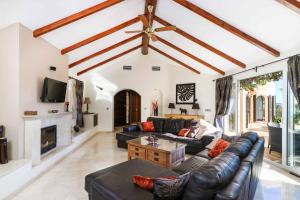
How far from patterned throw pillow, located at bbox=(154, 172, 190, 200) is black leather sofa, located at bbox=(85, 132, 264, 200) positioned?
0.24 feet

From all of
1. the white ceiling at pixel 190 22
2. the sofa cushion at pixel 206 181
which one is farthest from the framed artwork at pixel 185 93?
the sofa cushion at pixel 206 181

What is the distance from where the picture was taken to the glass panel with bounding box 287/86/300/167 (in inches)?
148

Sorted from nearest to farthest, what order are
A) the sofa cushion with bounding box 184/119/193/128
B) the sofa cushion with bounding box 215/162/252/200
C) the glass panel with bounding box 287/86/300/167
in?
the sofa cushion with bounding box 215/162/252/200, the glass panel with bounding box 287/86/300/167, the sofa cushion with bounding box 184/119/193/128

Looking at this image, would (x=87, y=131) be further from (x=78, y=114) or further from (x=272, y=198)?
(x=272, y=198)

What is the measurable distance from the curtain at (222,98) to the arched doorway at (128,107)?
4.41 meters

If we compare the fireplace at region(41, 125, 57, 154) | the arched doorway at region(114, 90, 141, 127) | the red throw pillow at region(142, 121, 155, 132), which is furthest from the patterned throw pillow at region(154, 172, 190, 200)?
the arched doorway at region(114, 90, 141, 127)

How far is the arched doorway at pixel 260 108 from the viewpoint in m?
7.30

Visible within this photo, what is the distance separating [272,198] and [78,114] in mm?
6301

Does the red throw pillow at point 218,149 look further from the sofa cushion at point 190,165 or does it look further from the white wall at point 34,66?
the white wall at point 34,66

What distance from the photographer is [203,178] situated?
1396mm

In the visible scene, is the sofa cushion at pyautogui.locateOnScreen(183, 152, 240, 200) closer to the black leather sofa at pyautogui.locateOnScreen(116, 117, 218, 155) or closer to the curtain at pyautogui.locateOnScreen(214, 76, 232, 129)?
the black leather sofa at pyautogui.locateOnScreen(116, 117, 218, 155)

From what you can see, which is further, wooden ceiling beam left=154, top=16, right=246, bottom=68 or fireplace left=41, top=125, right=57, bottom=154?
wooden ceiling beam left=154, top=16, right=246, bottom=68

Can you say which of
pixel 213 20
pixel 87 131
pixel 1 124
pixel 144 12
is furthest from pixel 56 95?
pixel 213 20

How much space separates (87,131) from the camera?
6707 millimetres
